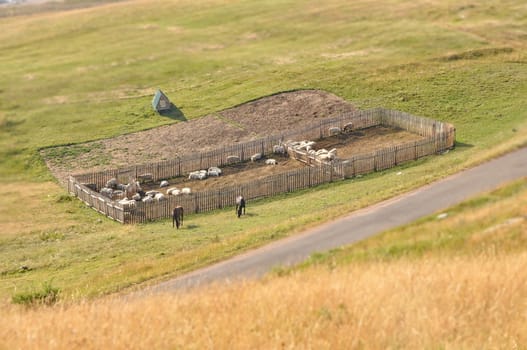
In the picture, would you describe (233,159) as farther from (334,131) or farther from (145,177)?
(334,131)

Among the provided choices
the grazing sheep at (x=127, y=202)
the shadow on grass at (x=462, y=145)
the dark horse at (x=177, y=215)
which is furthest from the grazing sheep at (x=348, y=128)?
the dark horse at (x=177, y=215)

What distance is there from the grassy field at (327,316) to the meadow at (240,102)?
9 centimetres

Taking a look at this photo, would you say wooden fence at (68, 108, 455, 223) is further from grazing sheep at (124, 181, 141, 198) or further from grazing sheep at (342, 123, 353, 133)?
grazing sheep at (124, 181, 141, 198)

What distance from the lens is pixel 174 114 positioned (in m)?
66.8

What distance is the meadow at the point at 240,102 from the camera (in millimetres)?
16219

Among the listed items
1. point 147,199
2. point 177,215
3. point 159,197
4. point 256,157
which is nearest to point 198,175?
point 256,157

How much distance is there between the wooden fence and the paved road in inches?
334

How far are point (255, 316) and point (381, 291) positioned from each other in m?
2.42

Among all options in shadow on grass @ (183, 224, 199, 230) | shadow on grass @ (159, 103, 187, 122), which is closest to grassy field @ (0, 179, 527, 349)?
shadow on grass @ (183, 224, 199, 230)

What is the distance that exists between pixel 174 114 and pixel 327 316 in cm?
5551

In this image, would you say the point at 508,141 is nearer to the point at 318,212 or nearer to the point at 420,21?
the point at 318,212

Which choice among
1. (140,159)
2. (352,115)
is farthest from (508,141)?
(140,159)

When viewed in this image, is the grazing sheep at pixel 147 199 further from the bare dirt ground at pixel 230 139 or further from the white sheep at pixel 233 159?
the white sheep at pixel 233 159

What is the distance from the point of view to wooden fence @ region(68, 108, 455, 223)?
145 ft
